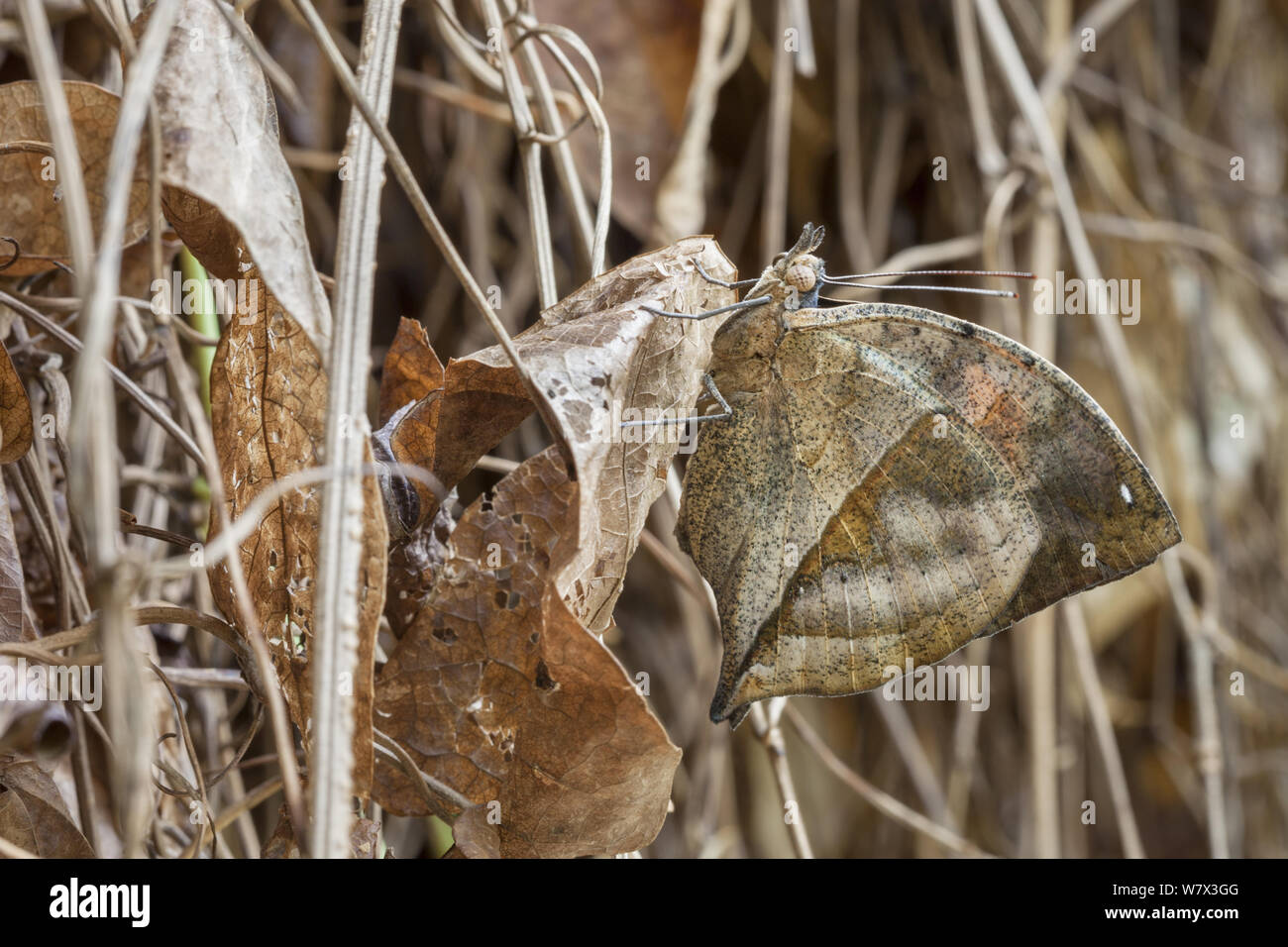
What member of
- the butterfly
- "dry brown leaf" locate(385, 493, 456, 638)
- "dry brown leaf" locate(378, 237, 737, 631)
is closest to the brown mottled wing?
the butterfly

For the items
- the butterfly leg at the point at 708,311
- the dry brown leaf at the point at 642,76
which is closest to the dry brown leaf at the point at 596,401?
the butterfly leg at the point at 708,311

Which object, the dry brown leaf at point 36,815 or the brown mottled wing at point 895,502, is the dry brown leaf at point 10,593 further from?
the brown mottled wing at point 895,502

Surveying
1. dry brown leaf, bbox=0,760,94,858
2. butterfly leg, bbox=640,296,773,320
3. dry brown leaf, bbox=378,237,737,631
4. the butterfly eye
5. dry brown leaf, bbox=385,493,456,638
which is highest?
the butterfly eye

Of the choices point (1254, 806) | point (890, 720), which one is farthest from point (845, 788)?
point (1254, 806)

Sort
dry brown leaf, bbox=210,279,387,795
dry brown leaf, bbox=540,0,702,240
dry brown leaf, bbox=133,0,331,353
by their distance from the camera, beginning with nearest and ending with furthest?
dry brown leaf, bbox=133,0,331,353 → dry brown leaf, bbox=210,279,387,795 → dry brown leaf, bbox=540,0,702,240

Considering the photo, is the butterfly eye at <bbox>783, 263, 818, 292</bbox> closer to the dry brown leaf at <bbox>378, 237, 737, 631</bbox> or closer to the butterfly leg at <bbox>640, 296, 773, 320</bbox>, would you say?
the butterfly leg at <bbox>640, 296, 773, 320</bbox>

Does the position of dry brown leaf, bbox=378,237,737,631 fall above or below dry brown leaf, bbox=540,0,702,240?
below

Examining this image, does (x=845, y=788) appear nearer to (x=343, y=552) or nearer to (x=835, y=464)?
(x=835, y=464)
